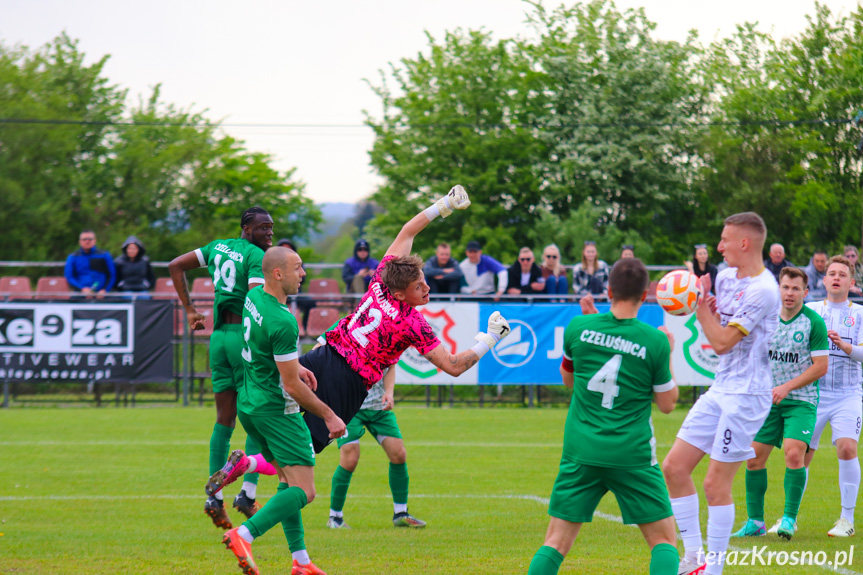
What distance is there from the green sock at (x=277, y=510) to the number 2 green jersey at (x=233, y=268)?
214 cm

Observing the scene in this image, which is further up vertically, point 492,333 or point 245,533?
point 492,333

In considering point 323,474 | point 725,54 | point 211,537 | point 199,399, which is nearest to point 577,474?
point 211,537

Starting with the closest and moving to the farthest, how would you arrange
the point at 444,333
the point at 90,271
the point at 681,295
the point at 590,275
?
the point at 681,295
the point at 444,333
the point at 590,275
the point at 90,271

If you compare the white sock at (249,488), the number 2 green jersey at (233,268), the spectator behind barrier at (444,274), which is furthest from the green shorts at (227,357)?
the spectator behind barrier at (444,274)

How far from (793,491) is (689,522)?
1.93 metres

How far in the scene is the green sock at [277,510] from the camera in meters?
5.56

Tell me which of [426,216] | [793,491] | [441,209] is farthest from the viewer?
[793,491]

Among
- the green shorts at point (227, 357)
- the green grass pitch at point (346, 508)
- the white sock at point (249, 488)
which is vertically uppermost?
the green shorts at point (227, 357)

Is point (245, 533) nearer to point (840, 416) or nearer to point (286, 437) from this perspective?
point (286, 437)

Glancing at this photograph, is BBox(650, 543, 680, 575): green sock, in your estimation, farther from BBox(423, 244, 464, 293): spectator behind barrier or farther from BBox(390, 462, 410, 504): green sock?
BBox(423, 244, 464, 293): spectator behind barrier

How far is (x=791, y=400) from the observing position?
24.5ft

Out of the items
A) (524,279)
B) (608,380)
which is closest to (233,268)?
(608,380)

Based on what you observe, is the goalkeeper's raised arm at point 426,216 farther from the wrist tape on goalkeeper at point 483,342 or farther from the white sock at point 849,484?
the white sock at point 849,484

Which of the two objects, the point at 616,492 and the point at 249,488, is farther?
the point at 249,488
